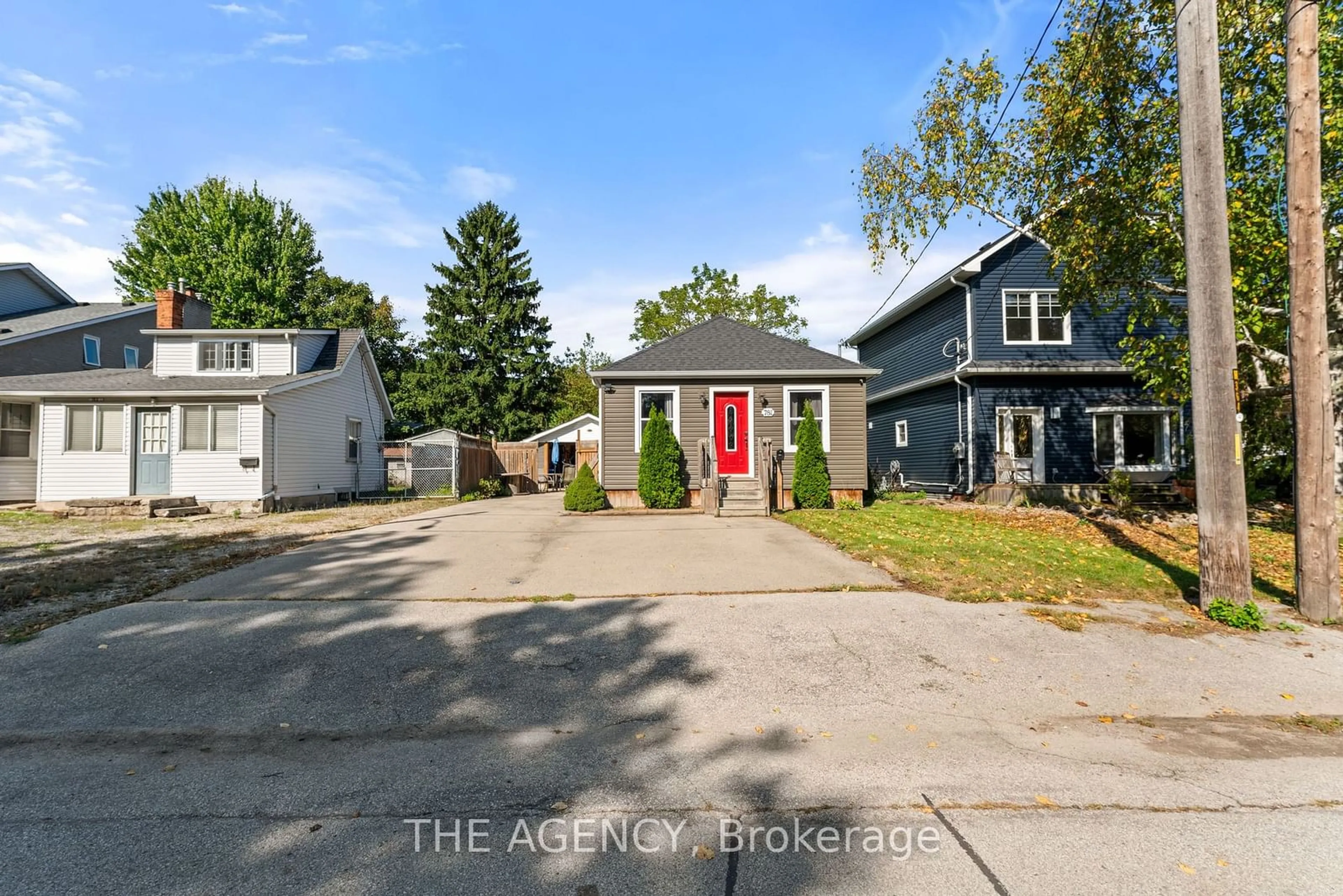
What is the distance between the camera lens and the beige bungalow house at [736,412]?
15.3 m

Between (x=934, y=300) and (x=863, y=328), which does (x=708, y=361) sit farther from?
(x=863, y=328)

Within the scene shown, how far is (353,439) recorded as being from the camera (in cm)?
2131

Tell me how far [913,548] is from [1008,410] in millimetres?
9921

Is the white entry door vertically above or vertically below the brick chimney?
below

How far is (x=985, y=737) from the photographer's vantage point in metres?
3.71

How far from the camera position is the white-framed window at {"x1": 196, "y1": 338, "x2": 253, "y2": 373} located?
18172 mm

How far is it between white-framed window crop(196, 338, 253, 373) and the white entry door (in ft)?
70.0

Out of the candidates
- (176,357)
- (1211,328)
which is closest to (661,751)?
(1211,328)

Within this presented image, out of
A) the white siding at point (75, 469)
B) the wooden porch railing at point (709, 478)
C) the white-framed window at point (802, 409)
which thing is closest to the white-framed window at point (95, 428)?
the white siding at point (75, 469)

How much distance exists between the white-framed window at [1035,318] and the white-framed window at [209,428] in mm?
20261

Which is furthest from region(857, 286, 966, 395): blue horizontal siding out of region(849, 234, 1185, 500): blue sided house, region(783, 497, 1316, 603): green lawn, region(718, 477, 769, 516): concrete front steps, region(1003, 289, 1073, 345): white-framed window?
region(718, 477, 769, 516): concrete front steps

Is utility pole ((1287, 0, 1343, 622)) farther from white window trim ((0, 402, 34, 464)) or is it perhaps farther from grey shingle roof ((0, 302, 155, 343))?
grey shingle roof ((0, 302, 155, 343))

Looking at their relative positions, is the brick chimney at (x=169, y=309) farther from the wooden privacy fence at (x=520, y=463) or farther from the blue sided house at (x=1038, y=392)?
the blue sided house at (x=1038, y=392)

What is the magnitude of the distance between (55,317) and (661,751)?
28590 mm
